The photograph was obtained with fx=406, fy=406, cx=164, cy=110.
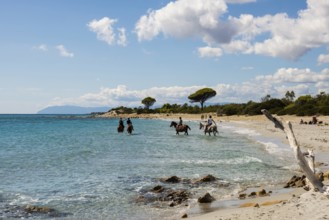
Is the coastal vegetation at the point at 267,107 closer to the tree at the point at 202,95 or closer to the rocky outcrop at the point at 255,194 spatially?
the tree at the point at 202,95

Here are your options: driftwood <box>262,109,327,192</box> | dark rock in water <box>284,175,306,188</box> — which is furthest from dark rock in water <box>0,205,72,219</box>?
dark rock in water <box>284,175,306,188</box>

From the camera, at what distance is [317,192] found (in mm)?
10492

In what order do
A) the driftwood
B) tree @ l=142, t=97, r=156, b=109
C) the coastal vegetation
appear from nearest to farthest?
the driftwood → the coastal vegetation → tree @ l=142, t=97, r=156, b=109

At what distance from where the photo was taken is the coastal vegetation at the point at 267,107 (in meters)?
83.3

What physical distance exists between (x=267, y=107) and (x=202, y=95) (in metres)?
47.7

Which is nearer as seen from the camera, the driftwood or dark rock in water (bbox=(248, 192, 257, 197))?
the driftwood

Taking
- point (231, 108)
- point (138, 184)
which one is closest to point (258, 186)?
point (138, 184)

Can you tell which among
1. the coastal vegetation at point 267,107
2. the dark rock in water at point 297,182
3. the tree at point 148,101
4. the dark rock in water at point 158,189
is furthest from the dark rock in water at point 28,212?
the tree at point 148,101

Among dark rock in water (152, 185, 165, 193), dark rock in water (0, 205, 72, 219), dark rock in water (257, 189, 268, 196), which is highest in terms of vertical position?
dark rock in water (257, 189, 268, 196)

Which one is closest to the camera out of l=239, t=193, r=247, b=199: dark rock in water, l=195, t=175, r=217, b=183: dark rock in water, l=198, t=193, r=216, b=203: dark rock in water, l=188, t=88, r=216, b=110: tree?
l=198, t=193, r=216, b=203: dark rock in water

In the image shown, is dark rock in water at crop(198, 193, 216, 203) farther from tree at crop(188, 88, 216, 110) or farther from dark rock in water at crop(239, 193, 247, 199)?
tree at crop(188, 88, 216, 110)

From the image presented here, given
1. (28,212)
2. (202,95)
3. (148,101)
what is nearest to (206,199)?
(28,212)

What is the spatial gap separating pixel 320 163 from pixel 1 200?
632 inches

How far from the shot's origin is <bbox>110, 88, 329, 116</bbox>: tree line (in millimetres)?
83938
